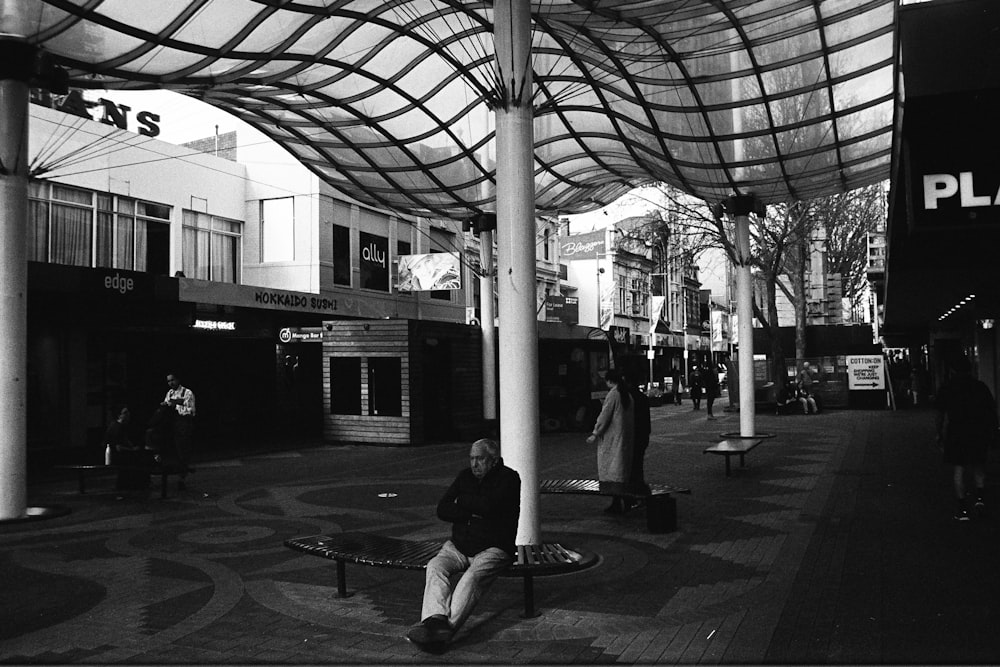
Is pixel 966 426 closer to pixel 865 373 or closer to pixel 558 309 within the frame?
pixel 865 373

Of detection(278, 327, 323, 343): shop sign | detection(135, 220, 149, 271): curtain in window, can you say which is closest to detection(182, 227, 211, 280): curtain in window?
detection(135, 220, 149, 271): curtain in window

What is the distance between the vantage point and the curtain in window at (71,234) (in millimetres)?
22109

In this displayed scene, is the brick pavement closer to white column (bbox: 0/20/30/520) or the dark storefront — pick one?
white column (bbox: 0/20/30/520)

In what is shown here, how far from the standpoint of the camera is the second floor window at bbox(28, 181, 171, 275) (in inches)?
855

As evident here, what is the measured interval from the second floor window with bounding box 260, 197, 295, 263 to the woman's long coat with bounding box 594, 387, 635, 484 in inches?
816

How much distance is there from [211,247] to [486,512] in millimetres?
23900

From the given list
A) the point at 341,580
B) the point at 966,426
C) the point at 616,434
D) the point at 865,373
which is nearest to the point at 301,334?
the point at 616,434

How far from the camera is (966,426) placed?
400 inches

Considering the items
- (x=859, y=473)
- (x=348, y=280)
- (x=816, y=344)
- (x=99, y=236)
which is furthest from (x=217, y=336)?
(x=816, y=344)

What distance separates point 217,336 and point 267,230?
5254 millimetres

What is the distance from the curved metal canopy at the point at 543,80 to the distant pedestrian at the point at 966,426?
6.26 metres

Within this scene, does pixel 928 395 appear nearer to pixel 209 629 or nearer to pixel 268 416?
pixel 268 416

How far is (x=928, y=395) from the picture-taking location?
39062 mm

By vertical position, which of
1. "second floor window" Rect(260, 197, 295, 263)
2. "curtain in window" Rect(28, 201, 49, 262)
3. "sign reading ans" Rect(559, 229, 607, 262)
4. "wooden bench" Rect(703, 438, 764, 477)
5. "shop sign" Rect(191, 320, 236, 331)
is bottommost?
"wooden bench" Rect(703, 438, 764, 477)
